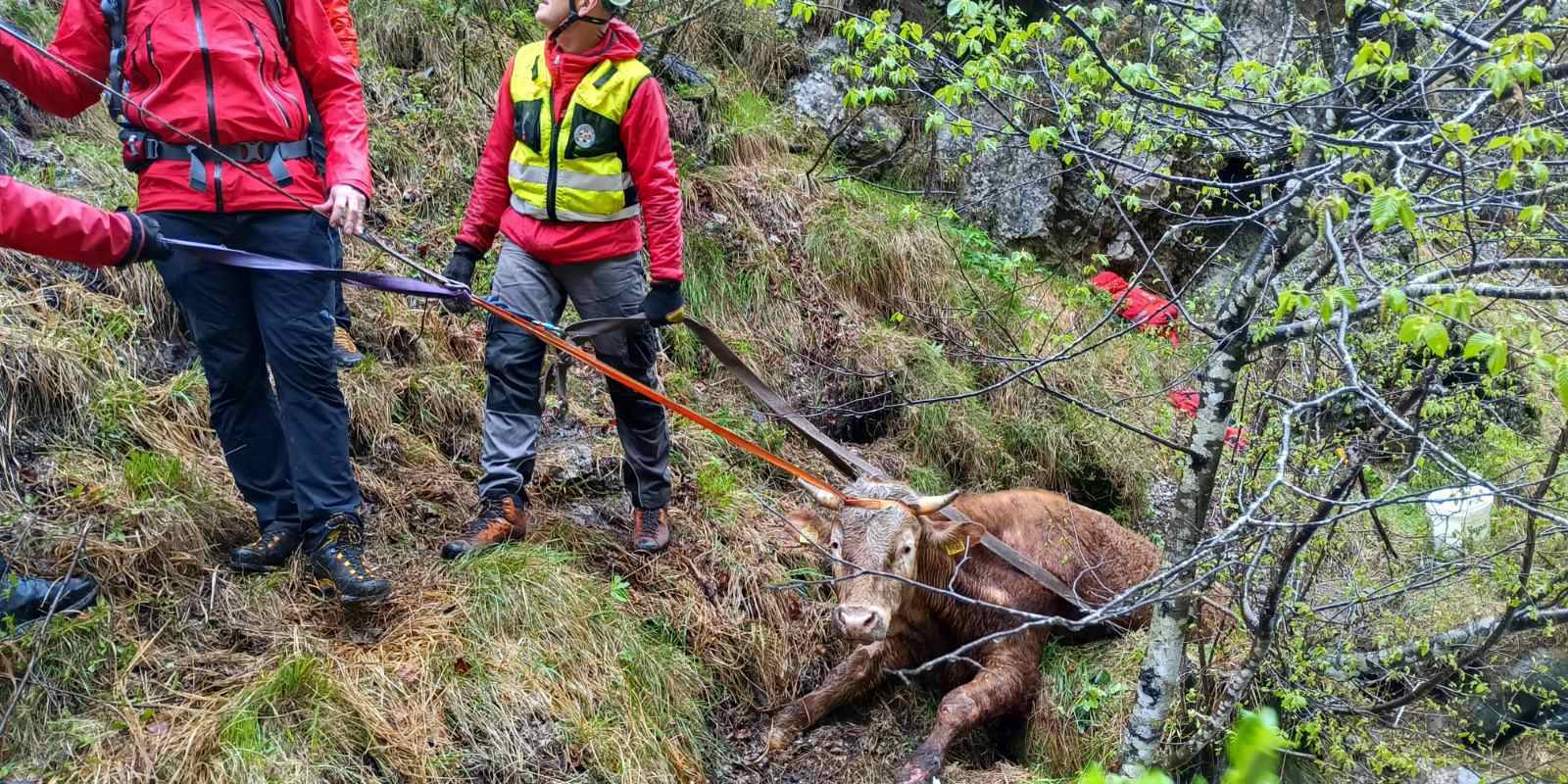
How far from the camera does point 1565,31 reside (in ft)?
12.9

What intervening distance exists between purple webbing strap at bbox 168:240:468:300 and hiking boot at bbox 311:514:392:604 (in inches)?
41.9

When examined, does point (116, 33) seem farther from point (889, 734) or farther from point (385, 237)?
point (889, 734)

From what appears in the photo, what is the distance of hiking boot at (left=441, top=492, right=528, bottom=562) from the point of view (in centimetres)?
498

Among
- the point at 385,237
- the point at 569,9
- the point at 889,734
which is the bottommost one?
the point at 889,734

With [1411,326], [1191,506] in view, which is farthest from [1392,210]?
[1191,506]

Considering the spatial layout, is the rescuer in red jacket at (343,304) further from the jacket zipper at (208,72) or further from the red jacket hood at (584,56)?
the jacket zipper at (208,72)

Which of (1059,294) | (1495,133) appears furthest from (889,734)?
(1059,294)

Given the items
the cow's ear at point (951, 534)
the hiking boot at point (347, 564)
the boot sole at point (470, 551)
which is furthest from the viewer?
the cow's ear at point (951, 534)

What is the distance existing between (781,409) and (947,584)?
1.40 metres

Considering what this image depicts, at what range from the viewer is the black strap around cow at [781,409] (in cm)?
485

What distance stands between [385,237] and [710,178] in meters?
2.84

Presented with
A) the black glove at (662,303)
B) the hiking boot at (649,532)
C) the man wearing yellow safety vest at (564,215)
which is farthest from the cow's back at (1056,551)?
the man wearing yellow safety vest at (564,215)

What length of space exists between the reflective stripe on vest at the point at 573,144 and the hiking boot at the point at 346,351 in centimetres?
182

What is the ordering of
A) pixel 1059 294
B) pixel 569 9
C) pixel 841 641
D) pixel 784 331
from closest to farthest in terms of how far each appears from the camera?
pixel 569 9
pixel 841 641
pixel 784 331
pixel 1059 294
